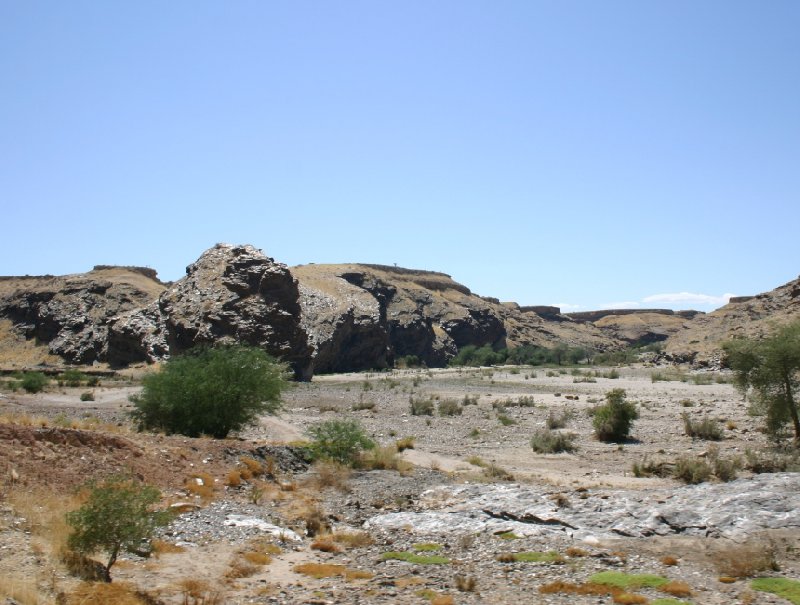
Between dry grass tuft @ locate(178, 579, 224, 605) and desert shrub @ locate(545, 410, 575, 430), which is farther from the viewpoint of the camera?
desert shrub @ locate(545, 410, 575, 430)

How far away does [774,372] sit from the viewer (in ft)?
82.6

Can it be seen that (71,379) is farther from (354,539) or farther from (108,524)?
(108,524)

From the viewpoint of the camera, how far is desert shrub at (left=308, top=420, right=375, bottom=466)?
23172 millimetres

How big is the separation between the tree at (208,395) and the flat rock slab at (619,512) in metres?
11.4

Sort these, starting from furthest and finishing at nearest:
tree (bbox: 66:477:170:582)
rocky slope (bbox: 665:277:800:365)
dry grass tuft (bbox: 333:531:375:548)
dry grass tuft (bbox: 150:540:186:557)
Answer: rocky slope (bbox: 665:277:800:365)
dry grass tuft (bbox: 333:531:375:548)
dry grass tuft (bbox: 150:540:186:557)
tree (bbox: 66:477:170:582)

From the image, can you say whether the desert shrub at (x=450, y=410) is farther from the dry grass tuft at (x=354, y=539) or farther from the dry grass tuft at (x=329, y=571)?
the dry grass tuft at (x=329, y=571)

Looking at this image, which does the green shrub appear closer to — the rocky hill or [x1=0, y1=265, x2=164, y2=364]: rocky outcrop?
the rocky hill

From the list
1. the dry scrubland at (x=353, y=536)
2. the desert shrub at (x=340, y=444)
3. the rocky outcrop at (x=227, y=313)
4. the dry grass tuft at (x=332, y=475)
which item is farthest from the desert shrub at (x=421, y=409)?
the rocky outcrop at (x=227, y=313)

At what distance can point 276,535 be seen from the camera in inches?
575

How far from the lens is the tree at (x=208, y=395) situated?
85.5ft

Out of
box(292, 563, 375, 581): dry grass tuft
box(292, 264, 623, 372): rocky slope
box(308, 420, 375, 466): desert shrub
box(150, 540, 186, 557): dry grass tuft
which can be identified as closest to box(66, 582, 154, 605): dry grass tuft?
box(150, 540, 186, 557): dry grass tuft

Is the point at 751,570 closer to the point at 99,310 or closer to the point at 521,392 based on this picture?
the point at 521,392

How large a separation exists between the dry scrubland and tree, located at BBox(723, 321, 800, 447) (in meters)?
1.29

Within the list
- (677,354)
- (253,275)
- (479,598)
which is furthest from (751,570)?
(677,354)
